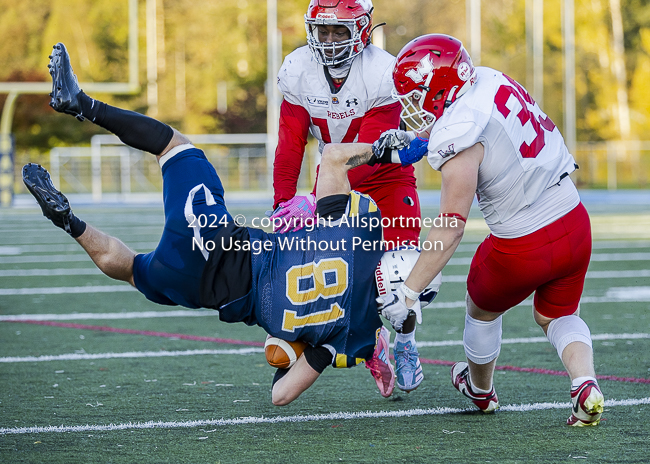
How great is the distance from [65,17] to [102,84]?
1.85 meters

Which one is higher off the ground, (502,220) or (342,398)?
(502,220)

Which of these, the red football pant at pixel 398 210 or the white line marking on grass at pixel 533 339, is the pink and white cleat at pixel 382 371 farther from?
the white line marking on grass at pixel 533 339

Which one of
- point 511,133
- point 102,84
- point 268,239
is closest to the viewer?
point 511,133

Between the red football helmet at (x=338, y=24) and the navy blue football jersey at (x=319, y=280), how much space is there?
1.05 m

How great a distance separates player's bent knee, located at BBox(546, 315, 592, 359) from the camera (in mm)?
3602

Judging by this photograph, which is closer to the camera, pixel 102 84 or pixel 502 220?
pixel 502 220

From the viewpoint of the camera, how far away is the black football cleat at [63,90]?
12.8ft

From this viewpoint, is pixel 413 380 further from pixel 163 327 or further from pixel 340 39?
pixel 163 327

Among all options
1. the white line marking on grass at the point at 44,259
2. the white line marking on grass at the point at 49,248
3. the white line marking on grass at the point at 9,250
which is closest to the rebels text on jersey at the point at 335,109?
the white line marking on grass at the point at 44,259

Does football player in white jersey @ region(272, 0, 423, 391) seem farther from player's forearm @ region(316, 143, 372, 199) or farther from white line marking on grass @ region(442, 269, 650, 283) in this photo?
white line marking on grass @ region(442, 269, 650, 283)

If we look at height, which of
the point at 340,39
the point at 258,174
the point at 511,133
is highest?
the point at 340,39

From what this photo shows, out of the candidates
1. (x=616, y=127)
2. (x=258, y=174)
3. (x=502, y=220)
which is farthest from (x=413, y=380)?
(x=616, y=127)

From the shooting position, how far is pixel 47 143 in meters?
33.3

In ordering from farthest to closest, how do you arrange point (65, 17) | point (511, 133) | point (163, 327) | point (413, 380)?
point (65, 17) → point (163, 327) → point (413, 380) → point (511, 133)
